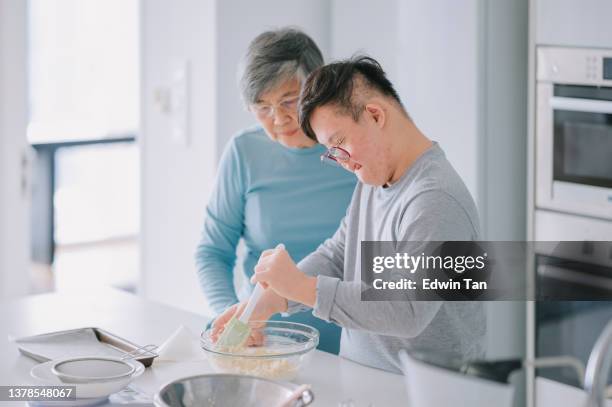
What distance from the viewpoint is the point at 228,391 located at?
4.83ft

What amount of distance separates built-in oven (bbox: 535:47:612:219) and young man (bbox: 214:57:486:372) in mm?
986

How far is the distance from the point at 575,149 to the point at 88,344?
1484mm

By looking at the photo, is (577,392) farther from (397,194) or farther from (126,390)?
(126,390)

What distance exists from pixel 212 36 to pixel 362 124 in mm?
1537

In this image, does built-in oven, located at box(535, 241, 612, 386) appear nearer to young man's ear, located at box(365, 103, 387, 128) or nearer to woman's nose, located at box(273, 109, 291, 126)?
woman's nose, located at box(273, 109, 291, 126)

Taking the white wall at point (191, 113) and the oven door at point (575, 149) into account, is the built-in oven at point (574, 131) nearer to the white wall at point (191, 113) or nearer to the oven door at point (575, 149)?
the oven door at point (575, 149)

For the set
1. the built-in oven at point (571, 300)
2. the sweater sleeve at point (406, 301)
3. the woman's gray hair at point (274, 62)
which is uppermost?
the woman's gray hair at point (274, 62)

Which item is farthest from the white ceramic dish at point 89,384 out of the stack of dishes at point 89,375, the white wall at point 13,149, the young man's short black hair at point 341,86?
the white wall at point 13,149

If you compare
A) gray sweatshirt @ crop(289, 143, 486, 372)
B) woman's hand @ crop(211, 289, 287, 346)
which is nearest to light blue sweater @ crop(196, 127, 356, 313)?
gray sweatshirt @ crop(289, 143, 486, 372)

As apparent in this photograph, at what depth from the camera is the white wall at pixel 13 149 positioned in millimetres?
3340

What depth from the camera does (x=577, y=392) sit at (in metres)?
2.68

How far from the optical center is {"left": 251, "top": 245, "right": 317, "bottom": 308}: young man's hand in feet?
5.28

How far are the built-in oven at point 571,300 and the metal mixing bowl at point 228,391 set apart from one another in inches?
55.7

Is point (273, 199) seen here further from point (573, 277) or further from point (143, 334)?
point (573, 277)
